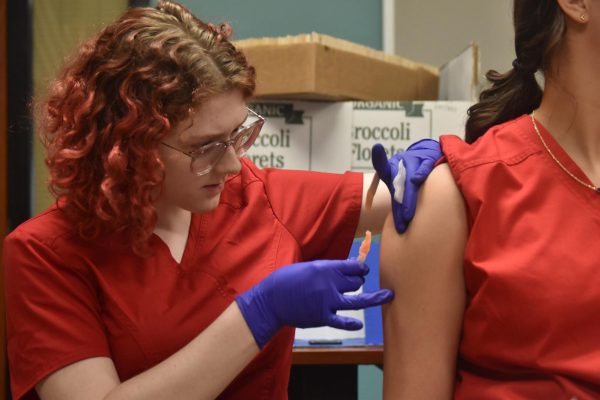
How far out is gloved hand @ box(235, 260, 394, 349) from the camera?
1.28 meters

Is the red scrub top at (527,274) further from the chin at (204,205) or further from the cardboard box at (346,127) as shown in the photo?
the cardboard box at (346,127)

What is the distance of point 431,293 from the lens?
116cm

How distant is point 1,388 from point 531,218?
2.05m

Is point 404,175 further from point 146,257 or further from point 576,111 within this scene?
point 146,257

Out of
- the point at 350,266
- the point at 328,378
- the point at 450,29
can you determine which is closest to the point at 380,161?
the point at 350,266

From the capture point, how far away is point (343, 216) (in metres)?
1.54

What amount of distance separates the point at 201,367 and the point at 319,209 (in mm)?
427

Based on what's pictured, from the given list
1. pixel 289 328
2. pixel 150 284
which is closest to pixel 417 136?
pixel 289 328

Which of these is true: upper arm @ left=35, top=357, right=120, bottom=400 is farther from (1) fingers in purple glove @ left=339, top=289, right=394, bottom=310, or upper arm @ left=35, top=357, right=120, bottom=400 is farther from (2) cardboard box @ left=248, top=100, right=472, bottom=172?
(2) cardboard box @ left=248, top=100, right=472, bottom=172

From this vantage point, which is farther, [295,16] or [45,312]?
[295,16]

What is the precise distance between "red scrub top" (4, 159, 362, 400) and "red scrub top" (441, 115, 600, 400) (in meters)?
0.42

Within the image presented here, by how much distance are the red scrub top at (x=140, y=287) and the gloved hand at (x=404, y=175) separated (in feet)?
0.99

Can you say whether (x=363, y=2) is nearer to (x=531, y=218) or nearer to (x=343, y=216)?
(x=343, y=216)

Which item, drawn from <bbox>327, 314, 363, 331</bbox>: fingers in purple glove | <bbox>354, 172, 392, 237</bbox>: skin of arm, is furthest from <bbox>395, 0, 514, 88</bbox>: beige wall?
<bbox>327, 314, 363, 331</bbox>: fingers in purple glove
